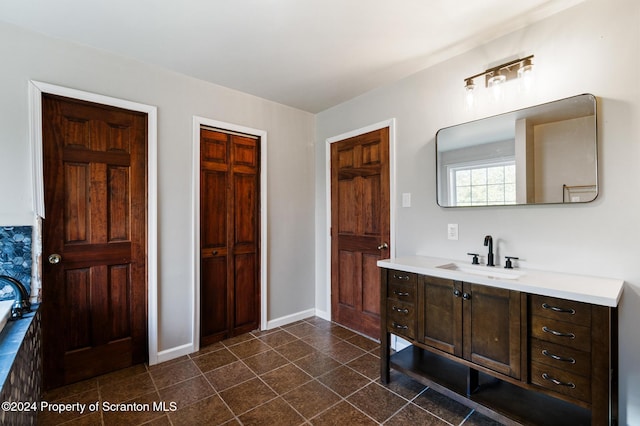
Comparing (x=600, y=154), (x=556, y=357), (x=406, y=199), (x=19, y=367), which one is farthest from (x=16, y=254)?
(x=600, y=154)

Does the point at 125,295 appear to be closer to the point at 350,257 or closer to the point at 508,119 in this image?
the point at 350,257

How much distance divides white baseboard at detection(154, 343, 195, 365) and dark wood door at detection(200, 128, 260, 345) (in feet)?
0.45

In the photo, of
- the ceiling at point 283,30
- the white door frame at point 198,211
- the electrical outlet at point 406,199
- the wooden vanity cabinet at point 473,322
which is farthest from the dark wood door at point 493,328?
the white door frame at point 198,211

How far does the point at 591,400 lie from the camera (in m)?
1.37

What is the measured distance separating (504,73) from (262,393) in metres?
2.75

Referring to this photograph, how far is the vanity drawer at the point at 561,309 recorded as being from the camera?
1.39 metres

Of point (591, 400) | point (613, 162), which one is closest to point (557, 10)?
point (613, 162)

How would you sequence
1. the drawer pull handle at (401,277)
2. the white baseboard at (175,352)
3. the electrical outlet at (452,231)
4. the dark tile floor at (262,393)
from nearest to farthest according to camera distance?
the dark tile floor at (262,393), the drawer pull handle at (401,277), the electrical outlet at (452,231), the white baseboard at (175,352)

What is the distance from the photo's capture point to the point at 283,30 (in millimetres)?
2020

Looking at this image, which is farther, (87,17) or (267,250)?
(267,250)

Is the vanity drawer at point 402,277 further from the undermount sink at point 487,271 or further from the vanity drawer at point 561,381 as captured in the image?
the vanity drawer at point 561,381

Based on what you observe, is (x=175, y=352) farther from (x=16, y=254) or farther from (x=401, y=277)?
(x=401, y=277)

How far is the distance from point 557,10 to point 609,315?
175cm

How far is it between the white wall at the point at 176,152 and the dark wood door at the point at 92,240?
0.45 feet
